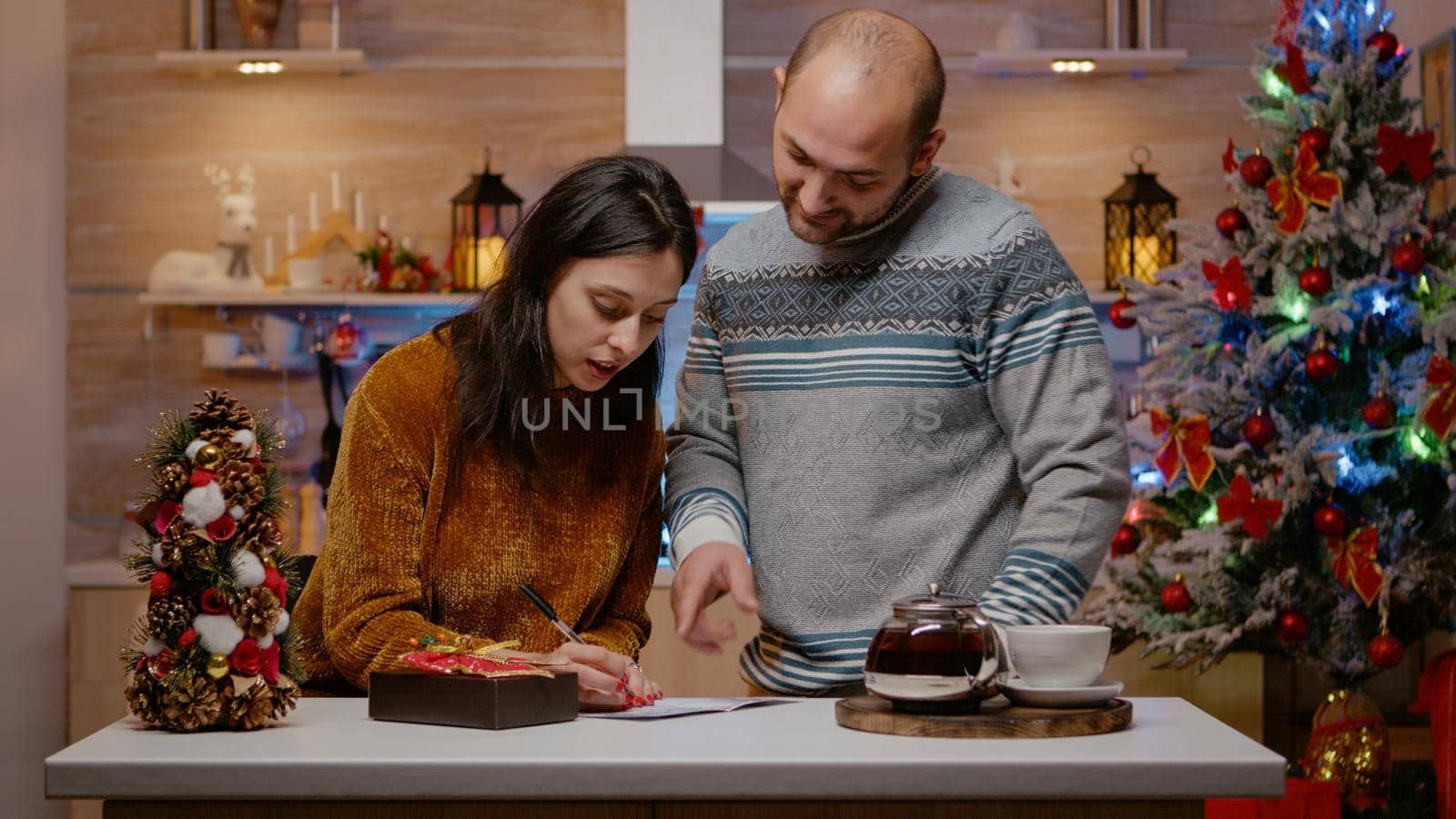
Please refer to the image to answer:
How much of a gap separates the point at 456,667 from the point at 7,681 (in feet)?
9.52

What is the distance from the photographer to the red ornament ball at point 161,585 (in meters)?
1.39

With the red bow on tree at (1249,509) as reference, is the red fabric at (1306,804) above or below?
below

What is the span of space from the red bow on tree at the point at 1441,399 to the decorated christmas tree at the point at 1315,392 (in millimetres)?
10

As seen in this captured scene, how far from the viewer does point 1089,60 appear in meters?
4.23

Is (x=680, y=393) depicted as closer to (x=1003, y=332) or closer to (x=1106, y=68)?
(x=1003, y=332)

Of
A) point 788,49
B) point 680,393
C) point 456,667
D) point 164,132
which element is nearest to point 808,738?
point 456,667

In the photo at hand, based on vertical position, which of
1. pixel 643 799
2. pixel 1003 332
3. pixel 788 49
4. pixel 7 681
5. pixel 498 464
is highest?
pixel 788 49

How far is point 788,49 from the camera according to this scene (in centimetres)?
446

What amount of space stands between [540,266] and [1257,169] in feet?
7.23

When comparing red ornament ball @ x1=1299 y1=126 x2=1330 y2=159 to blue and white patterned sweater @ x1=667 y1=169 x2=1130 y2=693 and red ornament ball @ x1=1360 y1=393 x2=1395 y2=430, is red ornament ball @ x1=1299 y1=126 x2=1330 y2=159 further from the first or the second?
blue and white patterned sweater @ x1=667 y1=169 x2=1130 y2=693

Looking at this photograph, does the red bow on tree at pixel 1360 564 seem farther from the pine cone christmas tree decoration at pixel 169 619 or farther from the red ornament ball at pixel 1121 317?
the pine cone christmas tree decoration at pixel 169 619

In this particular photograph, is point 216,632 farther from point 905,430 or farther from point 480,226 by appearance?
point 480,226

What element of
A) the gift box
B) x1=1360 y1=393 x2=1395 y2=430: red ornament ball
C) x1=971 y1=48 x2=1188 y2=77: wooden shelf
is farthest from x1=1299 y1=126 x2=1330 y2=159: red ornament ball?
the gift box

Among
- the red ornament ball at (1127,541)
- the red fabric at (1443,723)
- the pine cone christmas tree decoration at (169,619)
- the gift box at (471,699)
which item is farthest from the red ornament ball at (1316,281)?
the pine cone christmas tree decoration at (169,619)
